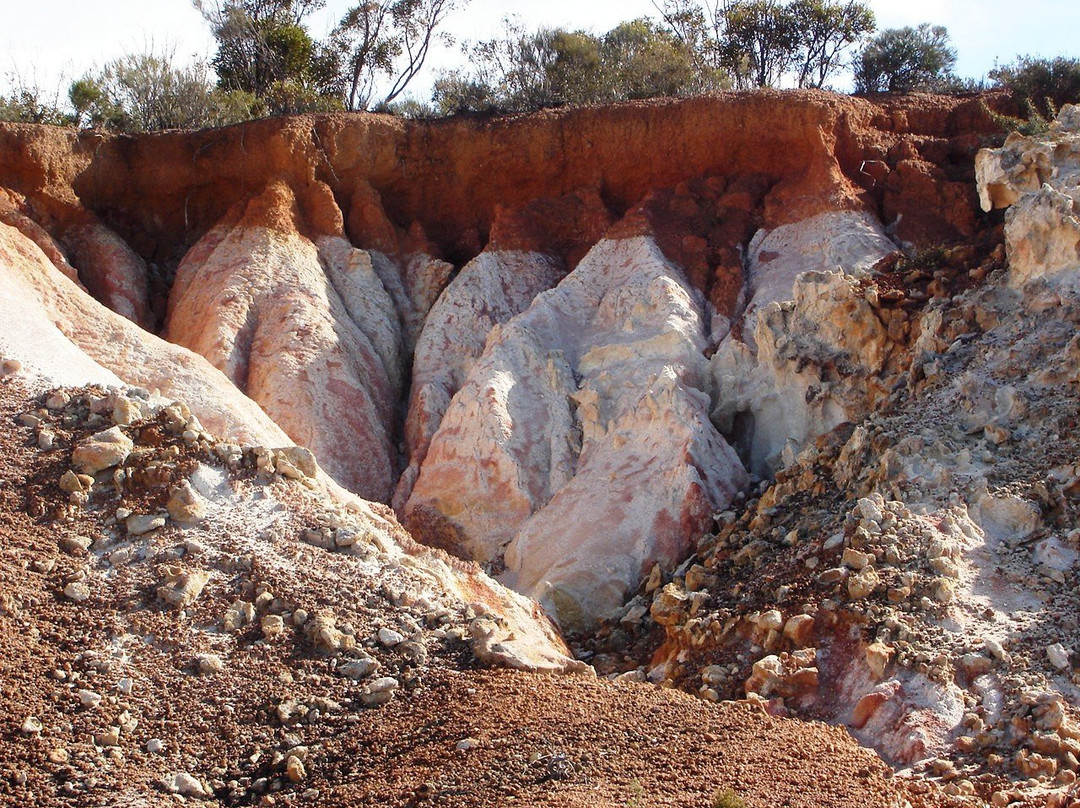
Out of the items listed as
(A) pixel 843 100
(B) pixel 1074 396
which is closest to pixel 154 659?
(B) pixel 1074 396

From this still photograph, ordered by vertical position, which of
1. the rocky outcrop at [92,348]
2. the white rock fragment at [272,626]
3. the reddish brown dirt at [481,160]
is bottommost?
the white rock fragment at [272,626]

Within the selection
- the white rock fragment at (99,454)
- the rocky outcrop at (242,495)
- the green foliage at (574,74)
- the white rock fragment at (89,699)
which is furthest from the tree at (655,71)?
the white rock fragment at (89,699)

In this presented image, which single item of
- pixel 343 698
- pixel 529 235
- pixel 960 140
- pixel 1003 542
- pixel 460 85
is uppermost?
pixel 460 85

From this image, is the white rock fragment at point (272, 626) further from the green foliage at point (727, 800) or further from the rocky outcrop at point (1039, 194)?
the rocky outcrop at point (1039, 194)

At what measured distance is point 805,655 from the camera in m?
9.73

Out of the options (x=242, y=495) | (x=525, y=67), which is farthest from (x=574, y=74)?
(x=242, y=495)

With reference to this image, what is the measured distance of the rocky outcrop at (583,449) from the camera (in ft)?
43.7

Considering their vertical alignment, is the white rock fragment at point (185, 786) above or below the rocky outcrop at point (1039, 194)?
below

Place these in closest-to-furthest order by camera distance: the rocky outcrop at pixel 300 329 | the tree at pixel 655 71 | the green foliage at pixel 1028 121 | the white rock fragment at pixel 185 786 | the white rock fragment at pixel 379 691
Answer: the white rock fragment at pixel 185 786
the white rock fragment at pixel 379 691
the rocky outcrop at pixel 300 329
the green foliage at pixel 1028 121
the tree at pixel 655 71

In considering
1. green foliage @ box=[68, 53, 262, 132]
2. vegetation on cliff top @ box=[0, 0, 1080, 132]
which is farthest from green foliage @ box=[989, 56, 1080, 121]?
green foliage @ box=[68, 53, 262, 132]

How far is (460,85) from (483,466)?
1009cm

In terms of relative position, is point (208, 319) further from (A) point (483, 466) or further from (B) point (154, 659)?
(B) point (154, 659)

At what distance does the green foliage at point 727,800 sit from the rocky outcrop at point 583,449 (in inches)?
206

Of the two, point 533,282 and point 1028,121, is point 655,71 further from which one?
point 1028,121
